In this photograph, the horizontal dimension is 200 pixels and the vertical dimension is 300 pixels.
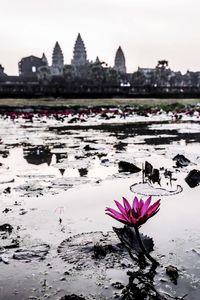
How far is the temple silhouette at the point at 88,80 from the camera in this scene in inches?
1365

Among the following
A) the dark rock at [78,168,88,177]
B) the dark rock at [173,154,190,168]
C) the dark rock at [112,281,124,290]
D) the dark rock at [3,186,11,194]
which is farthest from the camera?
the dark rock at [173,154,190,168]

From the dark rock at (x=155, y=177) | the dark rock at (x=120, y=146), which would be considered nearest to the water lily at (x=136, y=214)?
the dark rock at (x=155, y=177)

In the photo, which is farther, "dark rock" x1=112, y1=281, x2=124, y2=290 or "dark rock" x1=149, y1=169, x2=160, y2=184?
"dark rock" x1=149, y1=169, x2=160, y2=184

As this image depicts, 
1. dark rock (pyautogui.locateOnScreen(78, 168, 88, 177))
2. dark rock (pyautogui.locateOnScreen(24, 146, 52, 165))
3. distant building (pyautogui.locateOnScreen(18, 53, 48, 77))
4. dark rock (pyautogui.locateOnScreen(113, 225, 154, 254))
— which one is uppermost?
distant building (pyautogui.locateOnScreen(18, 53, 48, 77))

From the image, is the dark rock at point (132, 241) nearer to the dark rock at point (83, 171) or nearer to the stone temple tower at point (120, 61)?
the dark rock at point (83, 171)

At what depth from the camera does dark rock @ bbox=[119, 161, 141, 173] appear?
4199mm

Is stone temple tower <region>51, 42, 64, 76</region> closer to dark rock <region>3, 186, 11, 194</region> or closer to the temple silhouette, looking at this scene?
the temple silhouette

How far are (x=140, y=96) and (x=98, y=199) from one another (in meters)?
33.6

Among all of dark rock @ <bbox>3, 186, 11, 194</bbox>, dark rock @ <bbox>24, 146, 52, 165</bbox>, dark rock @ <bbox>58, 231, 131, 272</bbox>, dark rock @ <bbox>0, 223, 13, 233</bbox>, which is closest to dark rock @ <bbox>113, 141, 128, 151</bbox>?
dark rock @ <bbox>24, 146, 52, 165</bbox>

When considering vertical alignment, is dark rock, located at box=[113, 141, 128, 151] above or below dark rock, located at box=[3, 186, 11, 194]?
below

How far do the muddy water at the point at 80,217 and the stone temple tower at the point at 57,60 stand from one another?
126 m

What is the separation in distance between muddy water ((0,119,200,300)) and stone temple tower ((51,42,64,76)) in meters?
126

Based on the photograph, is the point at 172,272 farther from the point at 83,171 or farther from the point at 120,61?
the point at 120,61

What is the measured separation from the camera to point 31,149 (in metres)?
6.27
